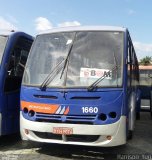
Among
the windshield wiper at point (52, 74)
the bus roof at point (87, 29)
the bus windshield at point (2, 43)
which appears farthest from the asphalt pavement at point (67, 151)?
the bus roof at point (87, 29)

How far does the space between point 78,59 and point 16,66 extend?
5.98 ft

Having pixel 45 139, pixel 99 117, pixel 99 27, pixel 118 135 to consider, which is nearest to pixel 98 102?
pixel 99 117

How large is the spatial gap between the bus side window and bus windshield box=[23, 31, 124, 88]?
1.94 ft

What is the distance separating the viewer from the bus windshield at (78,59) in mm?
7250

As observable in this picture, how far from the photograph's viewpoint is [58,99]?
23.6 feet

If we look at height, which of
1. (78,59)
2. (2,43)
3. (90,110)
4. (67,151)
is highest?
(2,43)

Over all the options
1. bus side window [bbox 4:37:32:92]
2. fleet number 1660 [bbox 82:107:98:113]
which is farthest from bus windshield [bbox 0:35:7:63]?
fleet number 1660 [bbox 82:107:98:113]

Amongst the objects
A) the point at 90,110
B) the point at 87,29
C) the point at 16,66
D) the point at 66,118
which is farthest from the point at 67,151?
the point at 87,29

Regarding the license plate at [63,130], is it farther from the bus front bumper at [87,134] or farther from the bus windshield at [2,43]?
the bus windshield at [2,43]

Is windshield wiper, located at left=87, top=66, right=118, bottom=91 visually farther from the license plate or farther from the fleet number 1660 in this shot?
the license plate

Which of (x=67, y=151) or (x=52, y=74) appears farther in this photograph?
(x=67, y=151)

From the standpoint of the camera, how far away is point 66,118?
7.09 metres

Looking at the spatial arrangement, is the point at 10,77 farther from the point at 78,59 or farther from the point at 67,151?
the point at 67,151

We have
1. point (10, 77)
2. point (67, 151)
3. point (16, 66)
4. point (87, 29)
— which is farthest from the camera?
point (16, 66)
